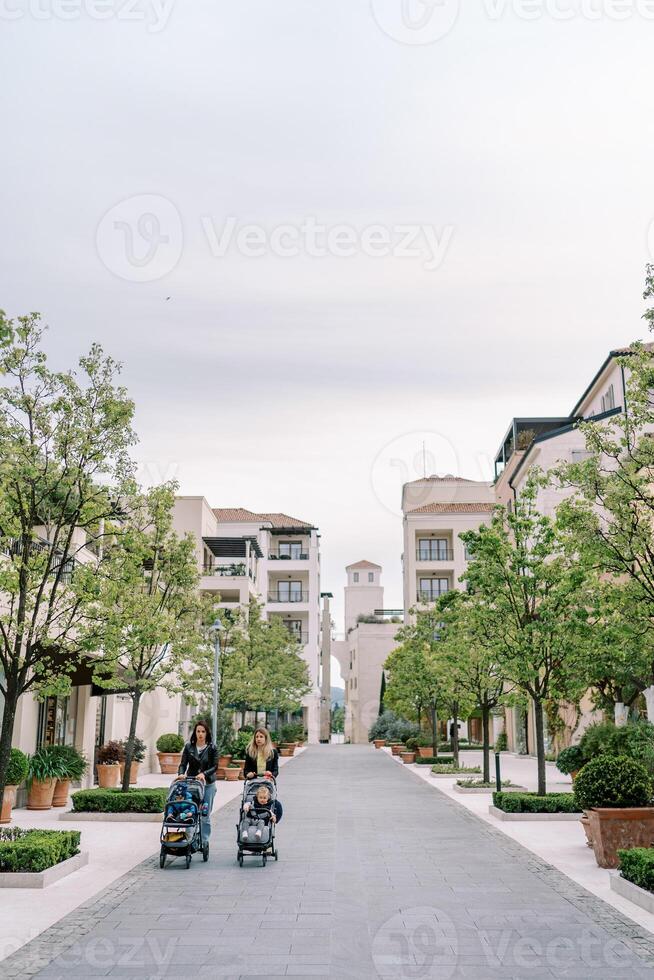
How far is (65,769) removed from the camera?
18859 mm

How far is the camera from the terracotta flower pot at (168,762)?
30250 mm

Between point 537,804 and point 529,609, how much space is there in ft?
12.4

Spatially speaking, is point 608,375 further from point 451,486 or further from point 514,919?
point 451,486

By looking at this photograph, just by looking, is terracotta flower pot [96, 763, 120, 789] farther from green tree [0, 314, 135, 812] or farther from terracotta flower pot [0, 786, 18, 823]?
green tree [0, 314, 135, 812]

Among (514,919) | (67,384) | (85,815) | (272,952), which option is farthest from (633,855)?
(85,815)

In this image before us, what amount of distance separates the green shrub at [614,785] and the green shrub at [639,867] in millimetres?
1704

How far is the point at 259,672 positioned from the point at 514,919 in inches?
1085

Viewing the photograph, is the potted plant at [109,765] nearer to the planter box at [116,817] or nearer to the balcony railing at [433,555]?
the planter box at [116,817]

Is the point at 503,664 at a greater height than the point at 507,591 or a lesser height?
lesser

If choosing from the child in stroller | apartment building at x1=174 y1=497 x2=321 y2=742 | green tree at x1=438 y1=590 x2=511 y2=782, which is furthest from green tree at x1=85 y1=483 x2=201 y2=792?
apartment building at x1=174 y1=497 x2=321 y2=742

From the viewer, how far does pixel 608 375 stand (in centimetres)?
3622

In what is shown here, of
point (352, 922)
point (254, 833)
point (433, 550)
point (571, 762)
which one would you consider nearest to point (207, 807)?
point (254, 833)

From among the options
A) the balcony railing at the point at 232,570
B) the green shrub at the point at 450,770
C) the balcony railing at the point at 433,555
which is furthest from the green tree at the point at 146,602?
the balcony railing at the point at 433,555

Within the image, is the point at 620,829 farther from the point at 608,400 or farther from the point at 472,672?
the point at 608,400
